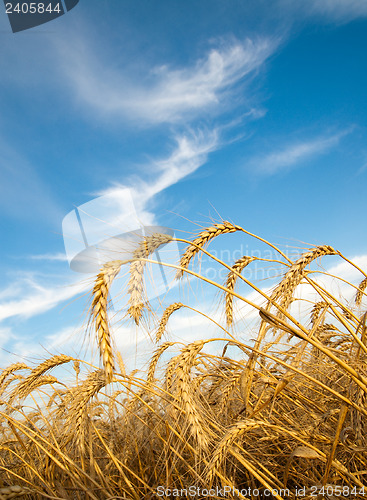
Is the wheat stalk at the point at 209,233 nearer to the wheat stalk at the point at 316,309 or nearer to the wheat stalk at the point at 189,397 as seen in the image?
the wheat stalk at the point at 189,397

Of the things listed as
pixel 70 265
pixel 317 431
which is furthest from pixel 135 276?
pixel 70 265

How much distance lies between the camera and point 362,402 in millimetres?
2283

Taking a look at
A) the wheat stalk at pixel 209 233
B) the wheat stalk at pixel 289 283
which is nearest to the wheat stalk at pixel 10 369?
the wheat stalk at pixel 209 233

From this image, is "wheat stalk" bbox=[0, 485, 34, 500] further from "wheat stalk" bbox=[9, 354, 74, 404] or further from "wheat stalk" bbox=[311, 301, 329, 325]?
"wheat stalk" bbox=[311, 301, 329, 325]

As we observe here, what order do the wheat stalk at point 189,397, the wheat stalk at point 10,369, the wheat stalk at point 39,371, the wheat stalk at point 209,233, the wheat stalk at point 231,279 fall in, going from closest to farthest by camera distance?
1. the wheat stalk at point 189,397
2. the wheat stalk at point 209,233
3. the wheat stalk at point 39,371
4. the wheat stalk at point 231,279
5. the wheat stalk at point 10,369

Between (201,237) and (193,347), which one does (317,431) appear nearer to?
(193,347)

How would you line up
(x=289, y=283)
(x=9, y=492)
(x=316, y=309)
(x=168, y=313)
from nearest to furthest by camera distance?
(x=9, y=492) → (x=289, y=283) → (x=168, y=313) → (x=316, y=309)

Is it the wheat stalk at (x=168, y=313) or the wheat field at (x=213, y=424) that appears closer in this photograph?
the wheat field at (x=213, y=424)

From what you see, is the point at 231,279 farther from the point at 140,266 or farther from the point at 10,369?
the point at 10,369

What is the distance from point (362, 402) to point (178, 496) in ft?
4.26

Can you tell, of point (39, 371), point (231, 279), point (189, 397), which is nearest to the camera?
point (189, 397)

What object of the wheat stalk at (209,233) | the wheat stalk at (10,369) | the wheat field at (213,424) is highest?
the wheat stalk at (209,233)

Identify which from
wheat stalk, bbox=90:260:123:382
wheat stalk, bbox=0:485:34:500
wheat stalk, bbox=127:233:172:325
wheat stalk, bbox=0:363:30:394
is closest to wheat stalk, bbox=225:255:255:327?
wheat stalk, bbox=127:233:172:325

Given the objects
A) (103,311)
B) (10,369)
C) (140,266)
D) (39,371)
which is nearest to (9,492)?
(103,311)
